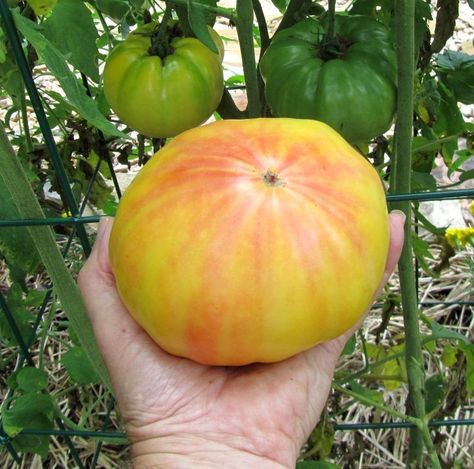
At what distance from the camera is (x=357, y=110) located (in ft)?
2.56

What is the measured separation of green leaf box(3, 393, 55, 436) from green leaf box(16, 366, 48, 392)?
0.05 ft

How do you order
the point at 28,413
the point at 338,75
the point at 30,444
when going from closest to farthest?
the point at 338,75, the point at 28,413, the point at 30,444

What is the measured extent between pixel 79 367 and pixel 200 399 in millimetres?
390

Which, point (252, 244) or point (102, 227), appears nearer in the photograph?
point (252, 244)

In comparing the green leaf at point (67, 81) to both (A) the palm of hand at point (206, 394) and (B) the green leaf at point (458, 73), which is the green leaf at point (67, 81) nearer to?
(A) the palm of hand at point (206, 394)

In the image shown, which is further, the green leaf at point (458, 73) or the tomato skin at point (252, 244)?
the green leaf at point (458, 73)

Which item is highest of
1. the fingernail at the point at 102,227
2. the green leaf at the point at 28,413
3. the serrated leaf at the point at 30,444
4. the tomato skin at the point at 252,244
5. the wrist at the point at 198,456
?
the tomato skin at the point at 252,244

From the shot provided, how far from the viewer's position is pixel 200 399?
740mm

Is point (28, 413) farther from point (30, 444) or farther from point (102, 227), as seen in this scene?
point (102, 227)

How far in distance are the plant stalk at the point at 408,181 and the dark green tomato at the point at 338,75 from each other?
4cm

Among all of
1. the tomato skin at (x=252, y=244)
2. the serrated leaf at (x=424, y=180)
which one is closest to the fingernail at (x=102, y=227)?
the tomato skin at (x=252, y=244)

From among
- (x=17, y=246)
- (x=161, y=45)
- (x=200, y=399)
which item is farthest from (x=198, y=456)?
(x=161, y=45)

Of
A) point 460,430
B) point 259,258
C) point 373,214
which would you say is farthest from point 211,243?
point 460,430

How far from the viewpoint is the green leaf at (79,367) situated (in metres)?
1.06
